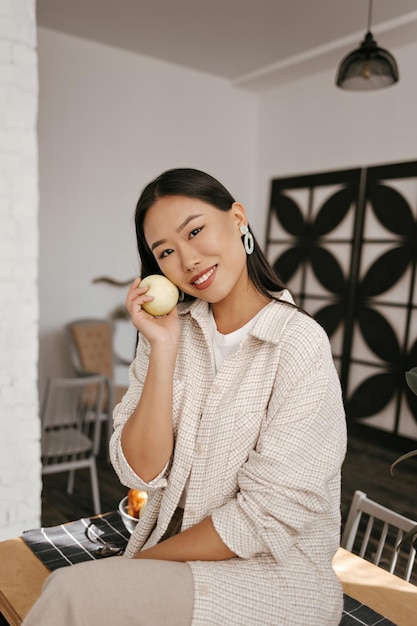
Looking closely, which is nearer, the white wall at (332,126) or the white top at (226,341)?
the white top at (226,341)

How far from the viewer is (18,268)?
7.55ft

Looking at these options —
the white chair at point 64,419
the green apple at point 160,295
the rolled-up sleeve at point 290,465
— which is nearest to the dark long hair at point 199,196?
the green apple at point 160,295

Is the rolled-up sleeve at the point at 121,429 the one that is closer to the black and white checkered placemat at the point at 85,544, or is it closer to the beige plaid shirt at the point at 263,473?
the beige plaid shirt at the point at 263,473

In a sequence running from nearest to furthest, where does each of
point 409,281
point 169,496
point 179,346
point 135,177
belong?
point 169,496 < point 179,346 < point 409,281 < point 135,177

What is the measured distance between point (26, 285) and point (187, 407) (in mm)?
1389

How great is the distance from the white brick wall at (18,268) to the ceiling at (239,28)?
2121 millimetres

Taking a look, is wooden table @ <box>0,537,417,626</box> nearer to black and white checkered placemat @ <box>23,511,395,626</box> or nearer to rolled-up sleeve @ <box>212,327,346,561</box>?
black and white checkered placemat @ <box>23,511,395,626</box>

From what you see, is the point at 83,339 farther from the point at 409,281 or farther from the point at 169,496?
the point at 169,496

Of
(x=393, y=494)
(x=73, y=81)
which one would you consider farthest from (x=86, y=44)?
(x=393, y=494)

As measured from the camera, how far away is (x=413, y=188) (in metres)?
4.41

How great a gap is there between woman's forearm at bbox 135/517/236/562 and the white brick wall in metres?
1.49

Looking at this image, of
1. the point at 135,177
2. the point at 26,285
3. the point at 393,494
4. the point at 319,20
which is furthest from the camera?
the point at 135,177

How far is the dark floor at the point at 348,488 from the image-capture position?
3234mm

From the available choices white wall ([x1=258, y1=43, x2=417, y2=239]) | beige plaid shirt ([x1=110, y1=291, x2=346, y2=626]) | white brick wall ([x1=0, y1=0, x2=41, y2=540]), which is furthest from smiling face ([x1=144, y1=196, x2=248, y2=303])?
white wall ([x1=258, y1=43, x2=417, y2=239])
